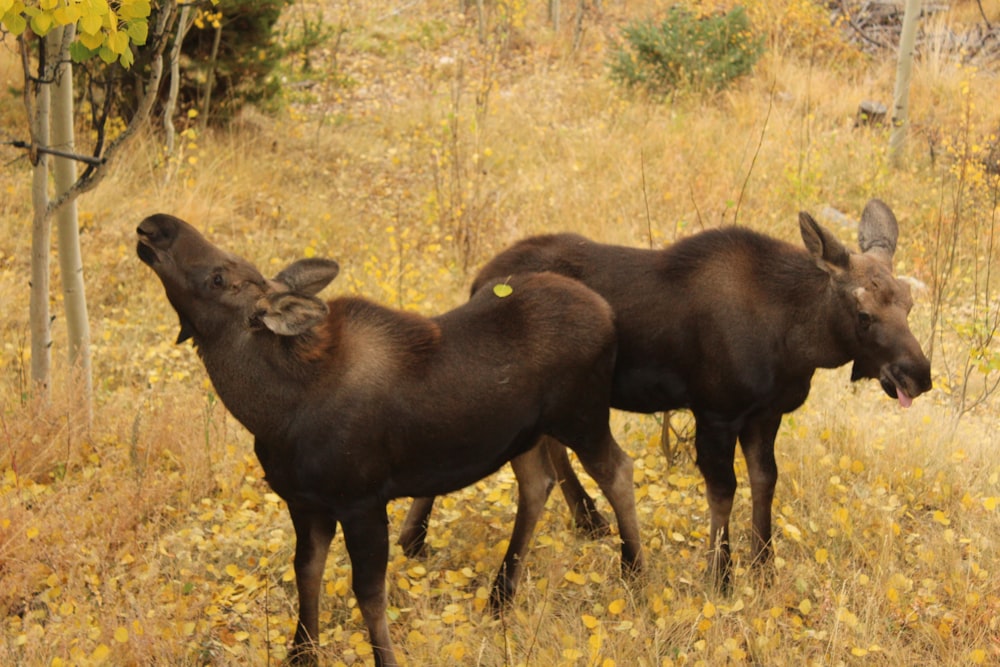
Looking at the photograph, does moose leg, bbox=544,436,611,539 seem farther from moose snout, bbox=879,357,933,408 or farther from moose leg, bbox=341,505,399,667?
moose snout, bbox=879,357,933,408

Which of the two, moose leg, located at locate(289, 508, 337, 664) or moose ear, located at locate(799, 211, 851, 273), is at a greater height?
moose ear, located at locate(799, 211, 851, 273)

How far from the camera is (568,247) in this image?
5535 mm

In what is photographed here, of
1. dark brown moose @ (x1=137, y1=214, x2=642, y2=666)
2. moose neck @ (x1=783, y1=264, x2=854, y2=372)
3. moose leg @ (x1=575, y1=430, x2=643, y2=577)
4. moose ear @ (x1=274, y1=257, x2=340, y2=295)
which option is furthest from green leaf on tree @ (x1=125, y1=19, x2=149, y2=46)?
moose neck @ (x1=783, y1=264, x2=854, y2=372)

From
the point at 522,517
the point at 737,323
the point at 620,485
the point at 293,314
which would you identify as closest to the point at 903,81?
the point at 737,323

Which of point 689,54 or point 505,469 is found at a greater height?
point 689,54

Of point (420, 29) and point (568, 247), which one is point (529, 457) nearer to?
point (568, 247)

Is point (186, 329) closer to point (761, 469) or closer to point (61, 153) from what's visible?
point (61, 153)

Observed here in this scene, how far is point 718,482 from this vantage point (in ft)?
17.6

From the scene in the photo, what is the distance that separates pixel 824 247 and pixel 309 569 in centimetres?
277

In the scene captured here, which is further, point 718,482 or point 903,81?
point 903,81

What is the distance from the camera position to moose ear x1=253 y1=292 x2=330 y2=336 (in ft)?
14.2

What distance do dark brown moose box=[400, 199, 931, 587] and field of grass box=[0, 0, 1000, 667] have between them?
61 cm

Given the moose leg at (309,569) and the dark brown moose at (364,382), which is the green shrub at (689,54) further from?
the moose leg at (309,569)

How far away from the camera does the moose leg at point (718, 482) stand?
5.29 m
